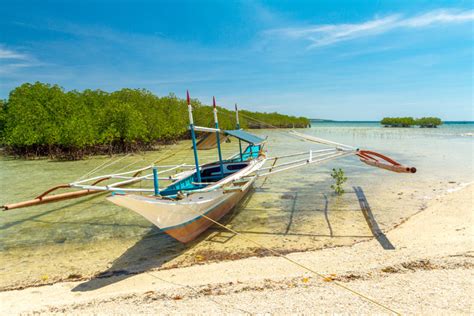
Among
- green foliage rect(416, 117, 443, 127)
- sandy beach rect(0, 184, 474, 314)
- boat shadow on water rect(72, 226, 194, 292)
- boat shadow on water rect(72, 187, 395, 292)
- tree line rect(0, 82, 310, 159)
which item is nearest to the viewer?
sandy beach rect(0, 184, 474, 314)

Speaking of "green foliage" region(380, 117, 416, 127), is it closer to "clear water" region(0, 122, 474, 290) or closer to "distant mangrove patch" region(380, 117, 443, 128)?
"distant mangrove patch" region(380, 117, 443, 128)

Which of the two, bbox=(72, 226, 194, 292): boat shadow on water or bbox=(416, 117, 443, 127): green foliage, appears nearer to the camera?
bbox=(72, 226, 194, 292): boat shadow on water

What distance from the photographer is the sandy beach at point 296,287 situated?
4211 mm

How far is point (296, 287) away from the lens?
15.5ft

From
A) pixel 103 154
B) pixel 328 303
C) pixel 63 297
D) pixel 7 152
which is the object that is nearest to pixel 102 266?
pixel 63 297

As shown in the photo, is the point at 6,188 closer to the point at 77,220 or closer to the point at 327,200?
the point at 77,220

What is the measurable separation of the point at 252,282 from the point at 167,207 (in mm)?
2249

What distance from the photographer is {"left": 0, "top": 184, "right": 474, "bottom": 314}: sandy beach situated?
421cm

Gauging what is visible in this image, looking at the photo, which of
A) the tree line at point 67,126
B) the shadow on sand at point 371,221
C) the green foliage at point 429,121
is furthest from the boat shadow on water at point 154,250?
the green foliage at point 429,121

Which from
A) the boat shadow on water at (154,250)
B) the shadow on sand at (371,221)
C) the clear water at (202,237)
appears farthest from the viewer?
the shadow on sand at (371,221)

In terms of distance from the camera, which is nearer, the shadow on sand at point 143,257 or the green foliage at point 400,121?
the shadow on sand at point 143,257

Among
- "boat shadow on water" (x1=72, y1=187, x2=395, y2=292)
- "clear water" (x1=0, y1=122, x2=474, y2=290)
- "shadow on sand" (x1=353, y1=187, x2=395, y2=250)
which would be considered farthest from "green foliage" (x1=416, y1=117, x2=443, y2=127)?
"boat shadow on water" (x1=72, y1=187, x2=395, y2=292)

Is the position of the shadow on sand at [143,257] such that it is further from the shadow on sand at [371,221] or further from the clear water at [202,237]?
the shadow on sand at [371,221]

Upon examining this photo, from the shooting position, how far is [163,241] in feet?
24.1
